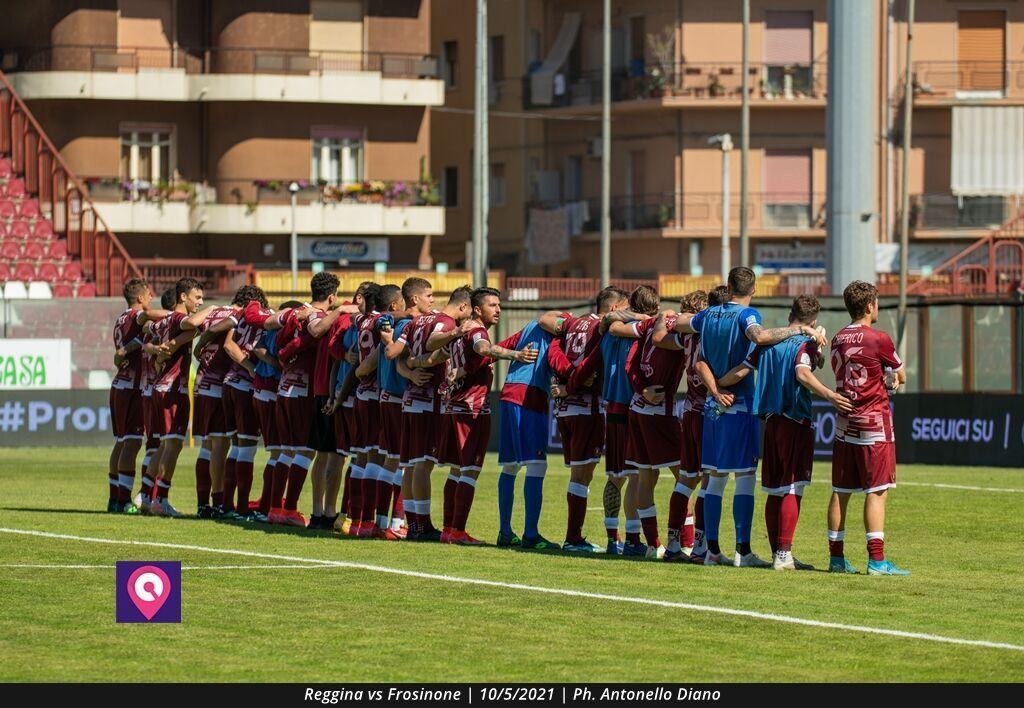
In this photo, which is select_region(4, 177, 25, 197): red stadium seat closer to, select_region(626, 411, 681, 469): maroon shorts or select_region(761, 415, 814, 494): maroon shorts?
select_region(626, 411, 681, 469): maroon shorts

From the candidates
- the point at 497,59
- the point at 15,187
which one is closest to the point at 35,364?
the point at 15,187

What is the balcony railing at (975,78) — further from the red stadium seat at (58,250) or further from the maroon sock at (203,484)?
the maroon sock at (203,484)

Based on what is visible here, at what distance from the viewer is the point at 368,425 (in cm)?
1984

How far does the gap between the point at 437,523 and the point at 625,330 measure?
16.2 feet

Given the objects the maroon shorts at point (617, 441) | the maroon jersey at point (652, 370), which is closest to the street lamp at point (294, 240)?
the maroon shorts at point (617, 441)

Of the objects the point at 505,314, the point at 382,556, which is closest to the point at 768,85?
the point at 505,314

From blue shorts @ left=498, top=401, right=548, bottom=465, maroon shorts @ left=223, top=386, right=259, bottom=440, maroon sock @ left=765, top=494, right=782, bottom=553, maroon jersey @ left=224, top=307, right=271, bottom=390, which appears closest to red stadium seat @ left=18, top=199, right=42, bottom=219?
maroon jersey @ left=224, top=307, right=271, bottom=390

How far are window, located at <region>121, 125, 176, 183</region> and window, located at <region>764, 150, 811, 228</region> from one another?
19814mm

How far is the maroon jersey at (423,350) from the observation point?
1847 centimetres

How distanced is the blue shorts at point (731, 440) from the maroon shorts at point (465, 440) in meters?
2.54

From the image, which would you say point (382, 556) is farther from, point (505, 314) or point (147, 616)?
point (505, 314)

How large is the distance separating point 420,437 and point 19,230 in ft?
102

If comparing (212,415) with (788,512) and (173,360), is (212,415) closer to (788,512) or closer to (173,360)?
(173,360)

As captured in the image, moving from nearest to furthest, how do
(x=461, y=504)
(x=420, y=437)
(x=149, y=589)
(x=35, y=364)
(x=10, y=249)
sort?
(x=149, y=589) → (x=461, y=504) → (x=420, y=437) → (x=35, y=364) → (x=10, y=249)
